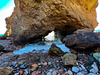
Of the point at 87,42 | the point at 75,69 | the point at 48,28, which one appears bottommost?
the point at 75,69

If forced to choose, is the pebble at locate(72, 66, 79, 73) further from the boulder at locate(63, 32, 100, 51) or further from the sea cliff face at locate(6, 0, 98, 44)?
the sea cliff face at locate(6, 0, 98, 44)

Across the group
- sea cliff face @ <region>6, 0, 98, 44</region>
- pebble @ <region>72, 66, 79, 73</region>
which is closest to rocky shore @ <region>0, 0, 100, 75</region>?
sea cliff face @ <region>6, 0, 98, 44</region>

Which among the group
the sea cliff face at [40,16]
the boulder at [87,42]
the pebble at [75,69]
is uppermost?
the sea cliff face at [40,16]

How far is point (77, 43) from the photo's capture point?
5.90ft

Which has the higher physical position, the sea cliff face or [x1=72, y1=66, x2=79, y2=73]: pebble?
the sea cliff face

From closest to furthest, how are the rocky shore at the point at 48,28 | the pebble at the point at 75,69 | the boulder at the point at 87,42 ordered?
the pebble at the point at 75,69, the boulder at the point at 87,42, the rocky shore at the point at 48,28

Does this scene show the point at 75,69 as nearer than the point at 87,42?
Yes

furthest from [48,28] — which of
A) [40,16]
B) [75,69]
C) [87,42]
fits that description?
[75,69]

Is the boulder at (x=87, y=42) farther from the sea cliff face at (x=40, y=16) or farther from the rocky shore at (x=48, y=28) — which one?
the sea cliff face at (x=40, y=16)

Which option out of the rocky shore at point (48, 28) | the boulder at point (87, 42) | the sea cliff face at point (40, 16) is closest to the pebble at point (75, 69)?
the rocky shore at point (48, 28)

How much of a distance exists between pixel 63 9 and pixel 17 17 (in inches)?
131

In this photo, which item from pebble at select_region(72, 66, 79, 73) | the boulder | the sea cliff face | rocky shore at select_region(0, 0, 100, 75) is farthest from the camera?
the sea cliff face

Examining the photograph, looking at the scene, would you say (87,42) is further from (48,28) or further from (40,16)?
A: (40,16)

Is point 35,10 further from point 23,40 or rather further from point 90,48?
point 90,48
